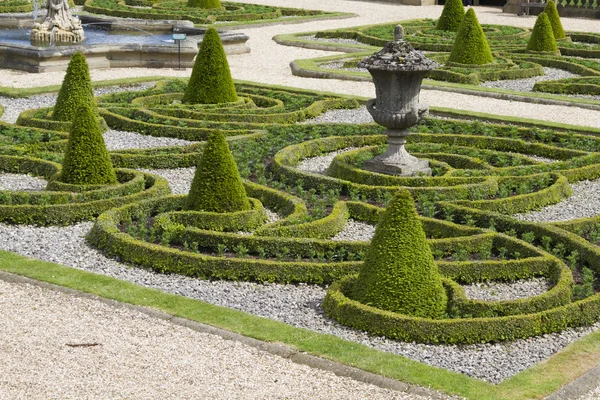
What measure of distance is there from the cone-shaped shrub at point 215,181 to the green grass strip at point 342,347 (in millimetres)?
2058

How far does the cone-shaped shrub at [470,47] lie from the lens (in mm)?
25297

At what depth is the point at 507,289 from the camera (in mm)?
11273

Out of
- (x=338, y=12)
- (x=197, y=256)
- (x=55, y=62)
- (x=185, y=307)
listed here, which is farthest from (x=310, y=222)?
(x=338, y=12)

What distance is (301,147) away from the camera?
1652 cm

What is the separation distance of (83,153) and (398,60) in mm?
4216

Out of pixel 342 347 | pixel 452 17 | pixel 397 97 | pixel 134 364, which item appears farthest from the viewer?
pixel 452 17

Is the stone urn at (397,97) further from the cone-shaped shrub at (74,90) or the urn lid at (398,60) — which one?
the cone-shaped shrub at (74,90)

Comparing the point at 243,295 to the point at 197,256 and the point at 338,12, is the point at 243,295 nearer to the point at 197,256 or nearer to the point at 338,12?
the point at 197,256

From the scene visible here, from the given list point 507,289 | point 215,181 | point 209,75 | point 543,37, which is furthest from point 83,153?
point 543,37

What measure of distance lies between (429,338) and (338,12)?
91.7 ft

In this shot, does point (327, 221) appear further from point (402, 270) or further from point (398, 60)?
point (398, 60)

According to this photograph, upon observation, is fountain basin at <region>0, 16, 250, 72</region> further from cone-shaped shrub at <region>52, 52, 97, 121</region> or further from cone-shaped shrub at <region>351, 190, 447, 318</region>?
cone-shaped shrub at <region>351, 190, 447, 318</region>

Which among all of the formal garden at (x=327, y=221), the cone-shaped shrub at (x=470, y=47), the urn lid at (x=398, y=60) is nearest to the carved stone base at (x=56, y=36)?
the formal garden at (x=327, y=221)

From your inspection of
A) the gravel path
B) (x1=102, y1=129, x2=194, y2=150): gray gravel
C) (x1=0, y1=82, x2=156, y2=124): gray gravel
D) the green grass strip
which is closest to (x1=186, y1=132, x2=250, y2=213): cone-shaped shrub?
the green grass strip
